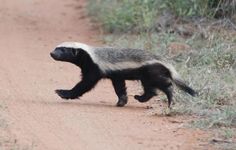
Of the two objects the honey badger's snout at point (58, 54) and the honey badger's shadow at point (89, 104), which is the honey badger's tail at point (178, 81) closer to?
the honey badger's shadow at point (89, 104)

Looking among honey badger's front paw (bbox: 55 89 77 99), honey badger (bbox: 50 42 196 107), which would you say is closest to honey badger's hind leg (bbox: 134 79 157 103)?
honey badger (bbox: 50 42 196 107)

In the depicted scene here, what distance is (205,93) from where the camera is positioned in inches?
381

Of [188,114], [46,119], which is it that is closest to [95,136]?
[46,119]

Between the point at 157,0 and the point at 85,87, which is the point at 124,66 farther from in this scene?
the point at 157,0

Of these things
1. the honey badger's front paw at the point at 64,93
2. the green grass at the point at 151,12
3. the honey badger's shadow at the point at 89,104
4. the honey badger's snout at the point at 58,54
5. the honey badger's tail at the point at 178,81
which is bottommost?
the green grass at the point at 151,12

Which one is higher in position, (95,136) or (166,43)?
(95,136)

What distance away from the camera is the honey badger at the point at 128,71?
9359mm

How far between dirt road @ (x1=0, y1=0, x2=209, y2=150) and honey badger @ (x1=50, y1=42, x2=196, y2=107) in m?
0.25

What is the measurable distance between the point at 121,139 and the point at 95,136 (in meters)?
0.27

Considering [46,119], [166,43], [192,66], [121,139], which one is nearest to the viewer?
[121,139]

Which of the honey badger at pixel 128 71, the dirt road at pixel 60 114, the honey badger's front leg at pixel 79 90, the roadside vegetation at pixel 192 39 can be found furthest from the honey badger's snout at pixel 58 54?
the roadside vegetation at pixel 192 39

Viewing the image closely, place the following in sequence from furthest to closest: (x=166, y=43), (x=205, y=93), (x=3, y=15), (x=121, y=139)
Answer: (x=3, y=15)
(x=166, y=43)
(x=205, y=93)
(x=121, y=139)

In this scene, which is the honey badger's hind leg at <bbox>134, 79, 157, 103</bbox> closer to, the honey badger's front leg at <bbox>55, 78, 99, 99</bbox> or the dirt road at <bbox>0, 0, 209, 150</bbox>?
the dirt road at <bbox>0, 0, 209, 150</bbox>

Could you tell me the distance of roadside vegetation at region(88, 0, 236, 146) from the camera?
9287 millimetres
